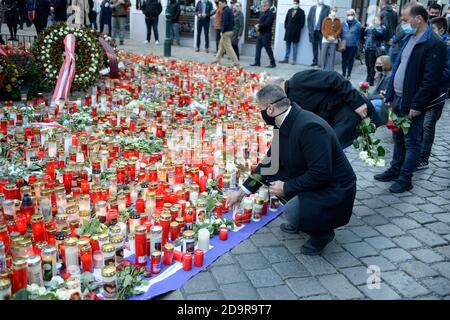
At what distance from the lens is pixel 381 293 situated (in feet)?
11.2

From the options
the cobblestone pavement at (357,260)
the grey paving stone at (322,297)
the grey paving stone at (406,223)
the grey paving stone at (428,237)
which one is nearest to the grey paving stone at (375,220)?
the cobblestone pavement at (357,260)

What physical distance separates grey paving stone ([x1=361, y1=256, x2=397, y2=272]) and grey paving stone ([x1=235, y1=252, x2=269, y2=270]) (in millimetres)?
862

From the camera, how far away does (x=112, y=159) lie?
17.8 ft

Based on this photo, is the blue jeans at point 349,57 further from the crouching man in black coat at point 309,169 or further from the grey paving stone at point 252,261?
the grey paving stone at point 252,261

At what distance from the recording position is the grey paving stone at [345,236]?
4234 mm

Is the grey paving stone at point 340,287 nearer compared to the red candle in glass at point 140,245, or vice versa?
the grey paving stone at point 340,287

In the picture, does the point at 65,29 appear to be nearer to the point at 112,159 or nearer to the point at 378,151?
the point at 112,159

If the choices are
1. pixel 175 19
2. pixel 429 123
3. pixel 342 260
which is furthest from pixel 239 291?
pixel 175 19

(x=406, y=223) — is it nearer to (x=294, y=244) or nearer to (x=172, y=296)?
(x=294, y=244)

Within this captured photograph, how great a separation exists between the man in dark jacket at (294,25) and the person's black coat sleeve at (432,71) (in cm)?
993

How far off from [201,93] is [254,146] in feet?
10.9

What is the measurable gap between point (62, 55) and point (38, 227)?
5.56 meters

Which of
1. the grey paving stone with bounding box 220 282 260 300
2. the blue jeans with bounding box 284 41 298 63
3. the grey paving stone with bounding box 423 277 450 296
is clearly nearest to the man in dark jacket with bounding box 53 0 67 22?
the blue jeans with bounding box 284 41 298 63

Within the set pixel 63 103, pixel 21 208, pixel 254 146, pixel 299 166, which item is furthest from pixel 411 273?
pixel 63 103
